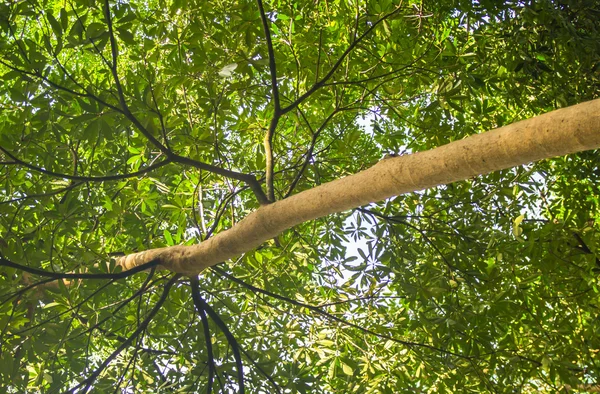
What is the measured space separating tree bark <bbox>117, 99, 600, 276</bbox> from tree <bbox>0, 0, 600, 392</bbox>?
4cm

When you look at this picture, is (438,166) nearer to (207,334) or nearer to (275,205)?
(275,205)

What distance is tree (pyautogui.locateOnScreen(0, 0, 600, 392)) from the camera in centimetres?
269

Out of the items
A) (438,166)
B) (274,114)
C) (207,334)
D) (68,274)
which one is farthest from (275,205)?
(207,334)

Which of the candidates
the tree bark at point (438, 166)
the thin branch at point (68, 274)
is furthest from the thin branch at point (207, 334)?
the tree bark at point (438, 166)

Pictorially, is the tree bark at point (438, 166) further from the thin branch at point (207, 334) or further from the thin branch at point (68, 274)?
the thin branch at point (207, 334)

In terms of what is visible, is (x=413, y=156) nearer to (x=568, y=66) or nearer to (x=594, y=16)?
(x=594, y=16)

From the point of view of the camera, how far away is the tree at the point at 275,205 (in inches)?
106

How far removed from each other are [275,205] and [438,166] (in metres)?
0.75

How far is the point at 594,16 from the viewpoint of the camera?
339 cm

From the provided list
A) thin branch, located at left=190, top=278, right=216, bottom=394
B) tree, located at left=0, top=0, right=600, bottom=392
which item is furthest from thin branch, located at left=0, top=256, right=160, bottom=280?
thin branch, located at left=190, top=278, right=216, bottom=394

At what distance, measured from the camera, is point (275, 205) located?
211 centimetres

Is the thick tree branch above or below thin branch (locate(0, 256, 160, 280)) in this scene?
above

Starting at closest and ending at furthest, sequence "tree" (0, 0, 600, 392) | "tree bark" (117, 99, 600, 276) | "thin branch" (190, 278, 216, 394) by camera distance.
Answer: "tree bark" (117, 99, 600, 276), "tree" (0, 0, 600, 392), "thin branch" (190, 278, 216, 394)

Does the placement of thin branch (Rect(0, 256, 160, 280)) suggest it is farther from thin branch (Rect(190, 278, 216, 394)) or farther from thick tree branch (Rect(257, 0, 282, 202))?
thick tree branch (Rect(257, 0, 282, 202))
